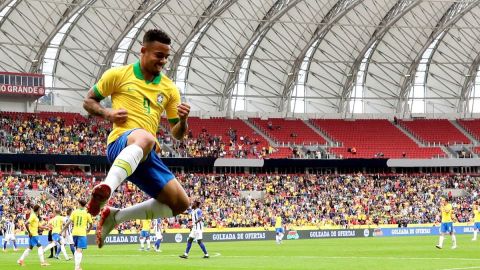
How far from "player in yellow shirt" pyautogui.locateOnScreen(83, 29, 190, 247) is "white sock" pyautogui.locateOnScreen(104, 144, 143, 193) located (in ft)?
0.68

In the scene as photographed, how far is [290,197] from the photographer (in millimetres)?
74500

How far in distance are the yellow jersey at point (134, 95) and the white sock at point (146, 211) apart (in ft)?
2.92

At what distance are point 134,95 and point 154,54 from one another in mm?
554

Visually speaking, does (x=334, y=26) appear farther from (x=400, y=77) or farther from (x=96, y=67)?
(x=96, y=67)

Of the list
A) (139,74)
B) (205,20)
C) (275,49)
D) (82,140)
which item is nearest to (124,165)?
(139,74)

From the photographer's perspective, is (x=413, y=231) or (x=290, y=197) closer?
(x=413, y=231)

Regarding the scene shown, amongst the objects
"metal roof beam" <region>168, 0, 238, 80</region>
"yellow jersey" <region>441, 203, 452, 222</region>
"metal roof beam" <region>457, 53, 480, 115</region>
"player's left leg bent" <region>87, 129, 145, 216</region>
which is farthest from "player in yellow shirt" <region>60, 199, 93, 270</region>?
"metal roof beam" <region>457, 53, 480, 115</region>

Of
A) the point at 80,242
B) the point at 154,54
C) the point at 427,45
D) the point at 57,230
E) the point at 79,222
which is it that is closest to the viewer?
the point at 154,54

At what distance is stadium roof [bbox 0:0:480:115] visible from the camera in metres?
69.1

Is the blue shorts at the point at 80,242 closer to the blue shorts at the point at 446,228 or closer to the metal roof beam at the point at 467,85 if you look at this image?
the blue shorts at the point at 446,228

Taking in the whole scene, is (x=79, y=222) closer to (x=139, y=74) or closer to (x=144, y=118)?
(x=139, y=74)

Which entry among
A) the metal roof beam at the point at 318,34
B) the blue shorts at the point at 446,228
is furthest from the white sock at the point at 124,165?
the metal roof beam at the point at 318,34

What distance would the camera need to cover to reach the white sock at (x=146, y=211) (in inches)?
419

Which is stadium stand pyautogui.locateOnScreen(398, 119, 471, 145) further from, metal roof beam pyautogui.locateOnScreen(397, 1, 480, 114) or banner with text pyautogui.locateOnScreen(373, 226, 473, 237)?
banner with text pyautogui.locateOnScreen(373, 226, 473, 237)
